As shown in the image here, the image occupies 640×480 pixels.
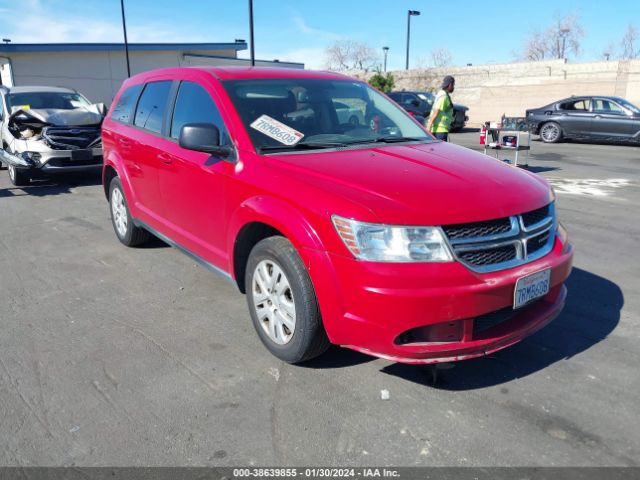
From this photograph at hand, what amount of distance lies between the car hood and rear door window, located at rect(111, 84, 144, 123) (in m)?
2.60

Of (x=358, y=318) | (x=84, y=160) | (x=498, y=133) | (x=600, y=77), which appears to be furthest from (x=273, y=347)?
(x=600, y=77)

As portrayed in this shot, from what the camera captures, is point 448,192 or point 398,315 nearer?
point 398,315

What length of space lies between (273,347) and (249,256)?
0.61 metres

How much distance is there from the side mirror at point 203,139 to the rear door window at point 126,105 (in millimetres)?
2105

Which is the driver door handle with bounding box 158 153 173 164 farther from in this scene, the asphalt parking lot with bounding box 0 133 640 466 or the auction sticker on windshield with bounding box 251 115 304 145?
the asphalt parking lot with bounding box 0 133 640 466

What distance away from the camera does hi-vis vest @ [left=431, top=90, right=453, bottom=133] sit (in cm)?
886

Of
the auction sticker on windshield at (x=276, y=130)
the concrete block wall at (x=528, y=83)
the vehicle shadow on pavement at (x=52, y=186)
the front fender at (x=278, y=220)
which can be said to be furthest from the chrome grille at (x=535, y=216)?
the concrete block wall at (x=528, y=83)

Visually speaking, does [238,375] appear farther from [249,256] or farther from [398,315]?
[398,315]

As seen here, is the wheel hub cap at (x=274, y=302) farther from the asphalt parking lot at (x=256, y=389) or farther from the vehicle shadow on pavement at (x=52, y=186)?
the vehicle shadow on pavement at (x=52, y=186)

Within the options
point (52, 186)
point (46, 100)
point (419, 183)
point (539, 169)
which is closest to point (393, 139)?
point (419, 183)

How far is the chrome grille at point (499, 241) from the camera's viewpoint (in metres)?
2.78

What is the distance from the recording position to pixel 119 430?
277cm

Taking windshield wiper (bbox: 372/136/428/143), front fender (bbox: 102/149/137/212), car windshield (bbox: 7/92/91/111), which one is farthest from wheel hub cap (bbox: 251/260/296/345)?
car windshield (bbox: 7/92/91/111)

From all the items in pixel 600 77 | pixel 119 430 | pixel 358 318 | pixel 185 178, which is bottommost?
pixel 119 430
